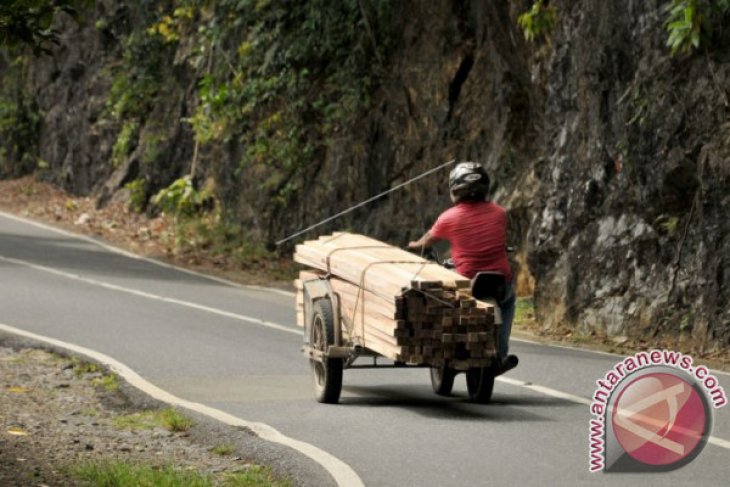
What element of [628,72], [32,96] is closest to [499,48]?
[628,72]

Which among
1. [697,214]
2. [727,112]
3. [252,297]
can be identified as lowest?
[252,297]

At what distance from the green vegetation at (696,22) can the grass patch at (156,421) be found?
25.5 ft

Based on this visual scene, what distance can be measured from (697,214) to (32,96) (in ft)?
87.0

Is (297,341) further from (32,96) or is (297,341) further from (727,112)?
(32,96)

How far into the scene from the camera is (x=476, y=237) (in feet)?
41.7

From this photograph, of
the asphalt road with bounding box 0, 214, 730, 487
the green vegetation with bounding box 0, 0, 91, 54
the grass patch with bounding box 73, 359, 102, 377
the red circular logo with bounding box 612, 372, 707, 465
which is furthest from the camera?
the grass patch with bounding box 73, 359, 102, 377

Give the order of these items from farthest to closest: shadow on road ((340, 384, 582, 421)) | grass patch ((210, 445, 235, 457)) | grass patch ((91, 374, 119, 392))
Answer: grass patch ((91, 374, 119, 392)) < shadow on road ((340, 384, 582, 421)) < grass patch ((210, 445, 235, 457))

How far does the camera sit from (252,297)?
22.4 metres

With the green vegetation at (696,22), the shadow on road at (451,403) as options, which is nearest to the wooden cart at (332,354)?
the shadow on road at (451,403)

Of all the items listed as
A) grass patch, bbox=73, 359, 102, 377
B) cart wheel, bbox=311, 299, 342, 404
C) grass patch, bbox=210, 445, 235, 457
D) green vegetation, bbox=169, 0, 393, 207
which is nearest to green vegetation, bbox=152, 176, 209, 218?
green vegetation, bbox=169, 0, 393, 207

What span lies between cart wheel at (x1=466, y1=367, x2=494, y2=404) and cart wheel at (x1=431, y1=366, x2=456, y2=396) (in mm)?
357

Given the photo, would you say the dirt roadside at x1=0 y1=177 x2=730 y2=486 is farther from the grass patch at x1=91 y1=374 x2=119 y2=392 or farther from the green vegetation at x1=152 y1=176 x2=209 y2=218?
the green vegetation at x1=152 y1=176 x2=209 y2=218

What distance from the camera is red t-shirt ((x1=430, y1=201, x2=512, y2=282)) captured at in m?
12.7

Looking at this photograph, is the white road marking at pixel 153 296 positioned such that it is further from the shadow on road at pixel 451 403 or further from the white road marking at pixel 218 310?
the shadow on road at pixel 451 403
